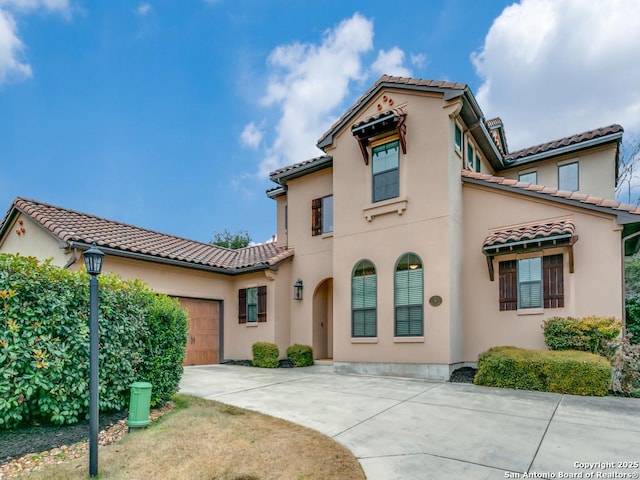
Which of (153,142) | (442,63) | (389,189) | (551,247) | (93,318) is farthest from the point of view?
(153,142)

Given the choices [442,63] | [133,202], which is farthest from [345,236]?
[133,202]

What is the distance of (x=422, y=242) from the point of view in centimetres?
1019

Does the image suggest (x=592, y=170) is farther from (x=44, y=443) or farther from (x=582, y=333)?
(x=44, y=443)

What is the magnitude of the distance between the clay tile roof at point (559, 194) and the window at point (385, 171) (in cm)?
189

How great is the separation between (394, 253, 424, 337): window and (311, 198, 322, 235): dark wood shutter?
3.74m

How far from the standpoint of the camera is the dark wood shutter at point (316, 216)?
1338cm

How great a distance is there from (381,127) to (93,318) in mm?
8808

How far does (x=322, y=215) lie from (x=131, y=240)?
626cm

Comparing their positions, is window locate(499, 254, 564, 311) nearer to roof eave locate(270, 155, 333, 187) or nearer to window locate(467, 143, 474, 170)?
window locate(467, 143, 474, 170)

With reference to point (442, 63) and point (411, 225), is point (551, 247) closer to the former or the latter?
point (411, 225)

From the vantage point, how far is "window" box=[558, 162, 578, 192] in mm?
12195

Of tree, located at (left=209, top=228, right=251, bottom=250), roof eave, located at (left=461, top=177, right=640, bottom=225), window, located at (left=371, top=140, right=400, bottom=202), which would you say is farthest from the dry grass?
tree, located at (left=209, top=228, right=251, bottom=250)

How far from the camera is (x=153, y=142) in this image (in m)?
23.3

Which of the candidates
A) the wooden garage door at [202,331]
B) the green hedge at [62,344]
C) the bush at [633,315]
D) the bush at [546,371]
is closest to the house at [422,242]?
the wooden garage door at [202,331]
